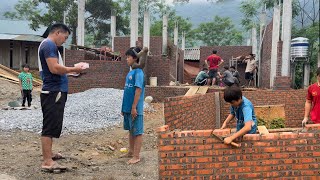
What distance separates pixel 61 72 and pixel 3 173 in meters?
1.27

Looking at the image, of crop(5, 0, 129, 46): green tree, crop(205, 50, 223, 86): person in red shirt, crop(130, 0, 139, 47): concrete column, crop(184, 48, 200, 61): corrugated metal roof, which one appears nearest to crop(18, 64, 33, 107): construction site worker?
crop(130, 0, 139, 47): concrete column

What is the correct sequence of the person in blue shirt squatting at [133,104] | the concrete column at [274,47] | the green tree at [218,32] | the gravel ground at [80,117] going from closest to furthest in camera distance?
the person in blue shirt squatting at [133,104] < the gravel ground at [80,117] < the concrete column at [274,47] < the green tree at [218,32]

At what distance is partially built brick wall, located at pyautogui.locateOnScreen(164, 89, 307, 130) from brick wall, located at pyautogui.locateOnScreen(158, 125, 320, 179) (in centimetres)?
116

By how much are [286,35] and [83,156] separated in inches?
328

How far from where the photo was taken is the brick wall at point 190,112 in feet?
15.0

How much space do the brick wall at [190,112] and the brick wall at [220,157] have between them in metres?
1.15

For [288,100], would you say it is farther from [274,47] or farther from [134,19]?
[134,19]

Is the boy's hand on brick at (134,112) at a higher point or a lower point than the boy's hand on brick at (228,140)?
higher

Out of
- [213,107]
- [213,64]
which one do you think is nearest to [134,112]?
[213,107]

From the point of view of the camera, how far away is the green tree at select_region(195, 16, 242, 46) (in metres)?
40.5

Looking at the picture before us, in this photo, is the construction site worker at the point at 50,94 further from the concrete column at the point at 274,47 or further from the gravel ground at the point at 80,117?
the concrete column at the point at 274,47

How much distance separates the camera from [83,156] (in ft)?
17.9

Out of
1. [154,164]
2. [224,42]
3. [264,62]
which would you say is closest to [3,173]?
[154,164]

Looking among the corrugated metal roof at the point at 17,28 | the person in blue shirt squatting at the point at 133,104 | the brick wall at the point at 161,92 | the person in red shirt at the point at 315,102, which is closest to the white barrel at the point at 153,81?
the brick wall at the point at 161,92
